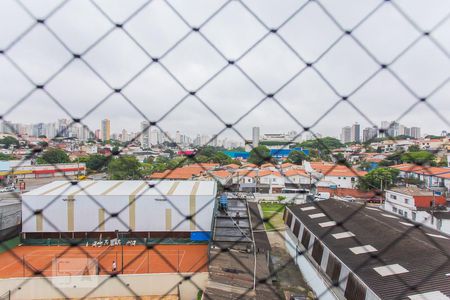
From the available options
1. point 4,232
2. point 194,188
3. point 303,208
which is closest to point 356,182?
point 303,208

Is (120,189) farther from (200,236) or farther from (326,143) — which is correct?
(326,143)

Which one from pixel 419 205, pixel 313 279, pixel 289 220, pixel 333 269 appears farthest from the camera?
pixel 419 205

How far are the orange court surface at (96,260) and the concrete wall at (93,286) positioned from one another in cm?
21

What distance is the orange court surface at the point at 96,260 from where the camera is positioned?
3.67 meters

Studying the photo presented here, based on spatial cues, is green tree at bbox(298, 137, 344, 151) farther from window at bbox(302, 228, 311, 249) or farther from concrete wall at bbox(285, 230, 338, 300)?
window at bbox(302, 228, 311, 249)

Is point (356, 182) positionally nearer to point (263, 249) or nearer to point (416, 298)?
point (263, 249)

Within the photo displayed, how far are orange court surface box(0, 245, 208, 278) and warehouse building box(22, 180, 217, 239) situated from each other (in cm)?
30

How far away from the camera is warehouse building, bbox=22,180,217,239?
4766 mm

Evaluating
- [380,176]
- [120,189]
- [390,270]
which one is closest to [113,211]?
[120,189]

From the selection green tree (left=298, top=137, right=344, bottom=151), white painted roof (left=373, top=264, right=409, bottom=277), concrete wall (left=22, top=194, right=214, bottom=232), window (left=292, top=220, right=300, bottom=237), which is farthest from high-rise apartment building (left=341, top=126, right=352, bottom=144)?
concrete wall (left=22, top=194, right=214, bottom=232)

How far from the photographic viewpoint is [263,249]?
11.7 feet

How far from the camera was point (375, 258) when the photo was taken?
1464mm

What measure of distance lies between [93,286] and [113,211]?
5.55 feet

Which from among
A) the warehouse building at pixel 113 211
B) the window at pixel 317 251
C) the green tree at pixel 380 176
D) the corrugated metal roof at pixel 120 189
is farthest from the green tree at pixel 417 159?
the green tree at pixel 380 176
